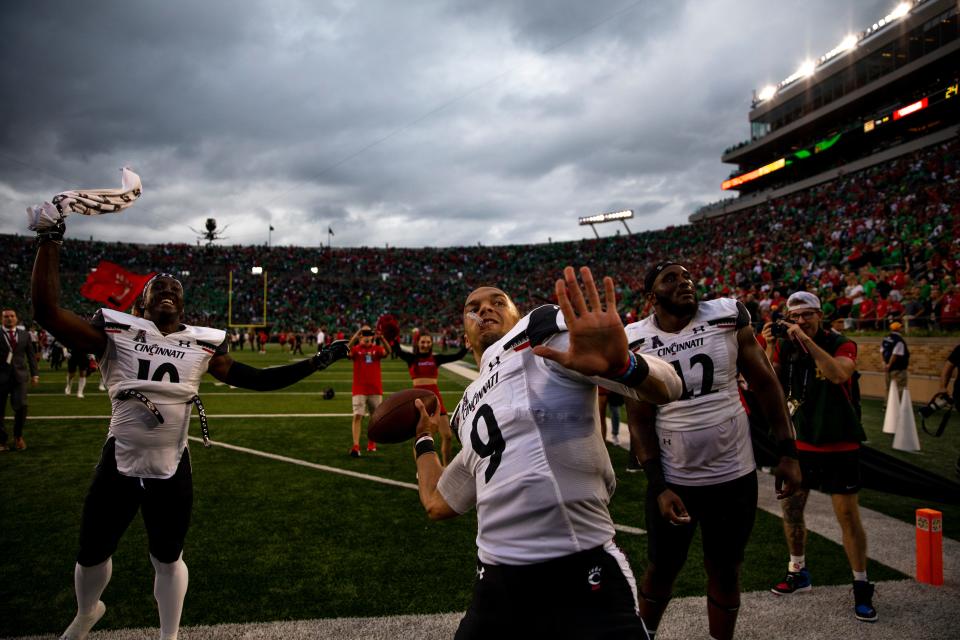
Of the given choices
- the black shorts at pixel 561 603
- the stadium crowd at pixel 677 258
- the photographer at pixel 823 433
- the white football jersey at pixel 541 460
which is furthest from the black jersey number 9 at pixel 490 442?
the stadium crowd at pixel 677 258

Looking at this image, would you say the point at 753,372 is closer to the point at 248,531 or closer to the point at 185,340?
the point at 185,340

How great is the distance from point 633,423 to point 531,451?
1574 mm

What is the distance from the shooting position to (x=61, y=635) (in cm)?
330

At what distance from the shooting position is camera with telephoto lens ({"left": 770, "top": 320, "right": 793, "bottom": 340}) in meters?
4.03

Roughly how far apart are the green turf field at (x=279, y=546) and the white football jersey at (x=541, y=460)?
2.23m

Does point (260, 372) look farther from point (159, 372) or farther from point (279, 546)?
point (279, 546)

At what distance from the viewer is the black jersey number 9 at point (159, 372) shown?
10.4ft

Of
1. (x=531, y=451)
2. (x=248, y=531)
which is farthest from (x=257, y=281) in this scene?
(x=531, y=451)

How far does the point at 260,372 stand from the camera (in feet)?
11.8

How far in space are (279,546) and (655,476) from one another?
11.0 feet

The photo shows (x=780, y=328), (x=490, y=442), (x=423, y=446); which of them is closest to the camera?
(x=490, y=442)

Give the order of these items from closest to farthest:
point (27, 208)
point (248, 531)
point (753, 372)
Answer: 1. point (27, 208)
2. point (753, 372)
3. point (248, 531)

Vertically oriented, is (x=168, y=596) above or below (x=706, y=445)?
below

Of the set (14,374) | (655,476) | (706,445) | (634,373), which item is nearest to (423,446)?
(634,373)
